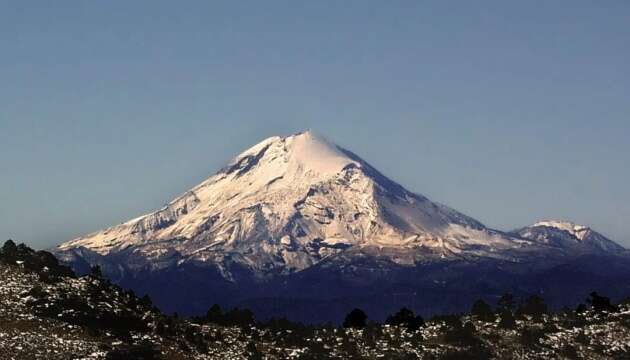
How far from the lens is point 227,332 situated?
12631cm

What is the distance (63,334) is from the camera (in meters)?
110

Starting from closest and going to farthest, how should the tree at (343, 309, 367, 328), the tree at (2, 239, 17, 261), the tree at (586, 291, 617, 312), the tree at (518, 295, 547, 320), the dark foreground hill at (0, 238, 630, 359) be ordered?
the dark foreground hill at (0, 238, 630, 359)
the tree at (2, 239, 17, 261)
the tree at (343, 309, 367, 328)
the tree at (518, 295, 547, 320)
the tree at (586, 291, 617, 312)

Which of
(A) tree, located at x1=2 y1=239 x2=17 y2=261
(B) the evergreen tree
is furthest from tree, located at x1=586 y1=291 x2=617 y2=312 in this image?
(A) tree, located at x1=2 y1=239 x2=17 y2=261

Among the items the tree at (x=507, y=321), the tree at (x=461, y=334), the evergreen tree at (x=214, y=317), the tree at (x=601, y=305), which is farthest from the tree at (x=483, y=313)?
the evergreen tree at (x=214, y=317)

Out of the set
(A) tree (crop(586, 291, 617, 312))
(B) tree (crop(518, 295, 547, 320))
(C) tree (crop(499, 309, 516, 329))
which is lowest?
(C) tree (crop(499, 309, 516, 329))

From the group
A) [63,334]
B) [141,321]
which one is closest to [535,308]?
[141,321]

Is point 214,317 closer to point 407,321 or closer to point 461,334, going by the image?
point 407,321

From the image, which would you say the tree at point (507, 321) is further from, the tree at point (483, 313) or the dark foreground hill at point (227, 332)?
the tree at point (483, 313)

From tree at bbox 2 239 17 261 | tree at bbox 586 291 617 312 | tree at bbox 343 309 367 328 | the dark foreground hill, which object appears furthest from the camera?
tree at bbox 586 291 617 312

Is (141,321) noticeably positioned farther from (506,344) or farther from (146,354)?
(506,344)

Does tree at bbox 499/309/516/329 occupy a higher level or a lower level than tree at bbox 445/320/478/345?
higher

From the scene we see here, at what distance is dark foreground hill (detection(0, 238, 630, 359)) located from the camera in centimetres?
11100

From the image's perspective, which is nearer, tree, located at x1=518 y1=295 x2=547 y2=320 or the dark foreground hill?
the dark foreground hill

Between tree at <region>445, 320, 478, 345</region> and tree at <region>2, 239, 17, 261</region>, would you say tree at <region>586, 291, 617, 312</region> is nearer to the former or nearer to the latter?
tree at <region>445, 320, 478, 345</region>
